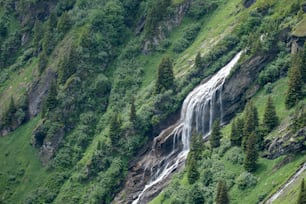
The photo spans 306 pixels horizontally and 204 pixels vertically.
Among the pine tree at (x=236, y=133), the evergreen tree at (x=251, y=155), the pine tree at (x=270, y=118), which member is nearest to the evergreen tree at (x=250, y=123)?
the pine tree at (x=236, y=133)

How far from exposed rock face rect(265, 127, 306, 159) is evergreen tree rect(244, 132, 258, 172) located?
2.40 metres

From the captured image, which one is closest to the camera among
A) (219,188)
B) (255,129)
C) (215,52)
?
(219,188)

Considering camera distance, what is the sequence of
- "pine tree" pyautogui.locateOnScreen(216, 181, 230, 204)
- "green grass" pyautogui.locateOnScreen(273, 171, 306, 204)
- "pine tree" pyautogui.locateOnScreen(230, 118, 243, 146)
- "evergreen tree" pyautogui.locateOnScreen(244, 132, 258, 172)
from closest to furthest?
1. "green grass" pyautogui.locateOnScreen(273, 171, 306, 204)
2. "pine tree" pyautogui.locateOnScreen(216, 181, 230, 204)
3. "evergreen tree" pyautogui.locateOnScreen(244, 132, 258, 172)
4. "pine tree" pyautogui.locateOnScreen(230, 118, 243, 146)

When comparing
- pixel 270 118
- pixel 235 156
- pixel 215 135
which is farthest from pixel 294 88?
pixel 215 135

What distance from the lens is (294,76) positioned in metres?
167

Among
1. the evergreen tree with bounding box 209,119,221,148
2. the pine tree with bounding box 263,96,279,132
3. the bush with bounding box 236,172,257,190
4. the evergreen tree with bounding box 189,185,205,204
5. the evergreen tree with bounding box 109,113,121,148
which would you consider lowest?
the bush with bounding box 236,172,257,190

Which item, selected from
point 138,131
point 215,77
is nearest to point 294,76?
point 215,77

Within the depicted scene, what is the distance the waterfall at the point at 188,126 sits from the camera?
182125mm

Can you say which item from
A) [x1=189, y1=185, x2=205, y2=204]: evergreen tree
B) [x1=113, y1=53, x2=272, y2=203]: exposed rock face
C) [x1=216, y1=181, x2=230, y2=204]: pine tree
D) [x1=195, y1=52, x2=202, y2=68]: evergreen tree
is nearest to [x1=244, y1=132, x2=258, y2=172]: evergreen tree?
[x1=216, y1=181, x2=230, y2=204]: pine tree

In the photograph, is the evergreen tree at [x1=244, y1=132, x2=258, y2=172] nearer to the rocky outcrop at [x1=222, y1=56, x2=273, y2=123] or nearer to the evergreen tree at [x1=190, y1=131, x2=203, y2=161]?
the evergreen tree at [x1=190, y1=131, x2=203, y2=161]

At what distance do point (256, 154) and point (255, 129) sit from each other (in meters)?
6.12

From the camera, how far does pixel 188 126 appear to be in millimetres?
184625

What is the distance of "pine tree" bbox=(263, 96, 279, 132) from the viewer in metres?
164

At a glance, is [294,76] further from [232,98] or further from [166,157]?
[166,157]
